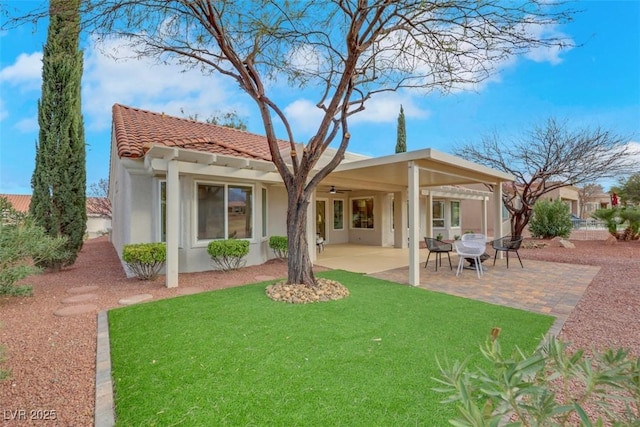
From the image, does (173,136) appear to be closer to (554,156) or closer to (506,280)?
(506,280)

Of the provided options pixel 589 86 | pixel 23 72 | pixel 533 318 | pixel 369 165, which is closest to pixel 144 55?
pixel 23 72

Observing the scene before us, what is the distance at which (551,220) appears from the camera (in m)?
17.6

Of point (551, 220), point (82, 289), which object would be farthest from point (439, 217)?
point (82, 289)

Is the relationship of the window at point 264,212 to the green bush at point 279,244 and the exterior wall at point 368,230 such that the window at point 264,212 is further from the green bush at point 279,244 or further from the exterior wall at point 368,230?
the exterior wall at point 368,230

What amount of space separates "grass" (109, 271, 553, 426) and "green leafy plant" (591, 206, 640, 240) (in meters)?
14.7

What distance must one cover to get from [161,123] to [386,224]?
37.7 feet

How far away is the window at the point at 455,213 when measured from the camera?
21.0 meters

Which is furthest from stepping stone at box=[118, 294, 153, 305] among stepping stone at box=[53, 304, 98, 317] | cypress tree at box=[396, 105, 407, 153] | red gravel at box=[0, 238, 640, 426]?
cypress tree at box=[396, 105, 407, 153]

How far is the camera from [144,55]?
25.7 ft

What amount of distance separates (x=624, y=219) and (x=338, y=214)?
46.9 feet

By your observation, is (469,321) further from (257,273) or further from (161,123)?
(161,123)

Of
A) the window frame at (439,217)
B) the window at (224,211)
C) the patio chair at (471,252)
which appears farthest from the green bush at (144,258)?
the window frame at (439,217)

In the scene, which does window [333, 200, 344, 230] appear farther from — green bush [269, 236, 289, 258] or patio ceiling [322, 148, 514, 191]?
green bush [269, 236, 289, 258]

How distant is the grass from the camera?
9.39 feet
